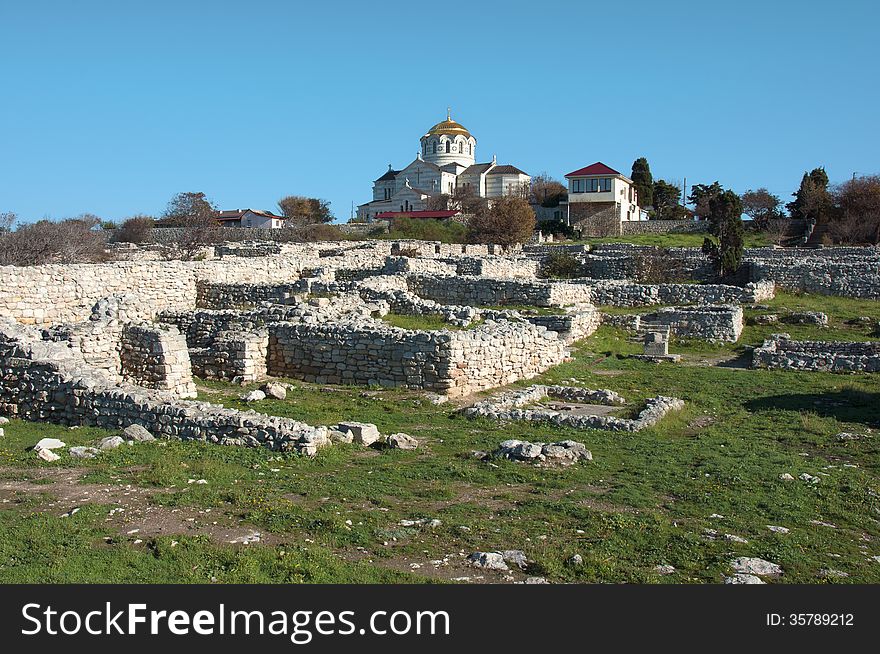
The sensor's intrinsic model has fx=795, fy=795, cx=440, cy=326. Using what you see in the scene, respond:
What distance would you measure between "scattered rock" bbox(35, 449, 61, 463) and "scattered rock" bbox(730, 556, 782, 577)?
766 centimetres

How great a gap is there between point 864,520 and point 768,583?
Result: 271 centimetres

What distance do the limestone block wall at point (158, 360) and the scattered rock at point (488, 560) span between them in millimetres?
8755

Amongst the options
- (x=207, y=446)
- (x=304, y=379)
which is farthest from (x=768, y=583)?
(x=304, y=379)

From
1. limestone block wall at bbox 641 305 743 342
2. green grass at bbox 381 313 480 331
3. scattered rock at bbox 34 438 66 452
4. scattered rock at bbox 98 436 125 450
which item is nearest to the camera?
scattered rock at bbox 34 438 66 452

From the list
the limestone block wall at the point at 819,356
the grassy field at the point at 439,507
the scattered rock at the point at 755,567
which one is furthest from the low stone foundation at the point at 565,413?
the limestone block wall at the point at 819,356

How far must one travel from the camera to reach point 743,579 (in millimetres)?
6738

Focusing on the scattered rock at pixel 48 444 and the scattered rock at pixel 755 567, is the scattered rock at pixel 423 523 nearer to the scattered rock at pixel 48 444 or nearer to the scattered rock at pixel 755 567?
the scattered rock at pixel 755 567

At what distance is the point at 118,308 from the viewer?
1775 centimetres

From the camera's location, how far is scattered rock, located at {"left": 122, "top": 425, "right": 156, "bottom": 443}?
1055cm

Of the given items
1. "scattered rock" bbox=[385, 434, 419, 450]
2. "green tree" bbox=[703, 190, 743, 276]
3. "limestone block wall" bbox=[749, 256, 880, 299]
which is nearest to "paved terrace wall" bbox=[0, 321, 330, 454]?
"scattered rock" bbox=[385, 434, 419, 450]

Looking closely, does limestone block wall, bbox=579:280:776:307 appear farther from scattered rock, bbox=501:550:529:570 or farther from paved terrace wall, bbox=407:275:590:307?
scattered rock, bbox=501:550:529:570

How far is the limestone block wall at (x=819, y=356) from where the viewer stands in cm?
2006

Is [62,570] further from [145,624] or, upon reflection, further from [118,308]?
[118,308]

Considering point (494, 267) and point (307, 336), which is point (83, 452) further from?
point (494, 267)
